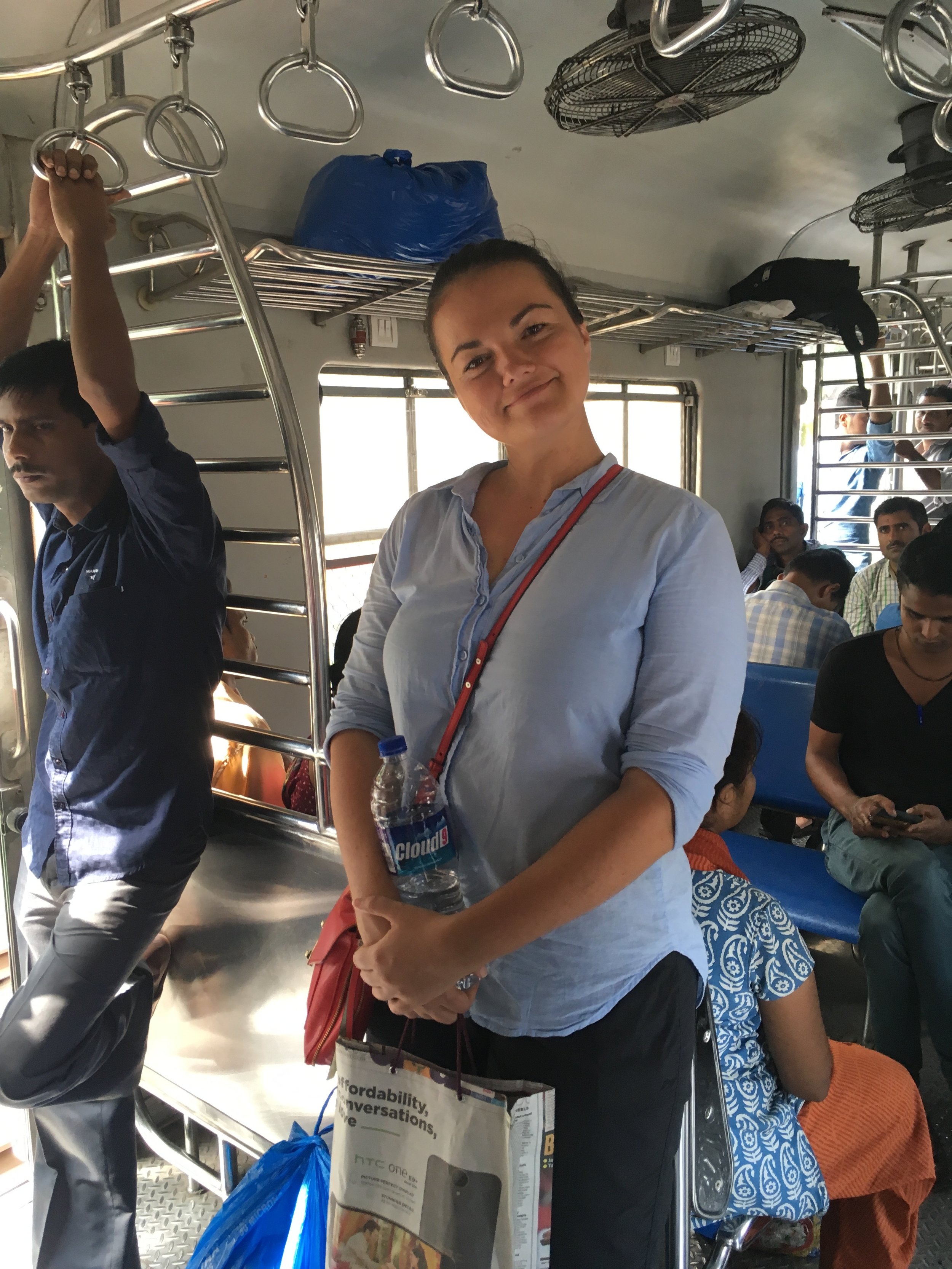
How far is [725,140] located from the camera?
4.28m

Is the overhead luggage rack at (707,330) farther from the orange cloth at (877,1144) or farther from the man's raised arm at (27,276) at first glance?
the orange cloth at (877,1144)

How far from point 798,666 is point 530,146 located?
239 centimetres

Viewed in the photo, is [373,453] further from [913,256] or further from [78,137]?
[913,256]

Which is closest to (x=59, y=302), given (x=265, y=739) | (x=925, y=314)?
(x=265, y=739)

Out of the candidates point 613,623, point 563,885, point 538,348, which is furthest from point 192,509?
point 563,885

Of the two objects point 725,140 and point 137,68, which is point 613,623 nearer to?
point 137,68

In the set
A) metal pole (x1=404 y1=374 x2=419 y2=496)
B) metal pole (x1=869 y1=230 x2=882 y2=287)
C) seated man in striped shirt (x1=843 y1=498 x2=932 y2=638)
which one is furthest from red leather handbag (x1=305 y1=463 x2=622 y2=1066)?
metal pole (x1=869 y1=230 x2=882 y2=287)

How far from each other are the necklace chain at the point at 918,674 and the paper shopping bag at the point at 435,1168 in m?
1.84

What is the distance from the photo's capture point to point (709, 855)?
147 centimetres

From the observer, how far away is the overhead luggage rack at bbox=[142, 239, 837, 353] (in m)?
2.52

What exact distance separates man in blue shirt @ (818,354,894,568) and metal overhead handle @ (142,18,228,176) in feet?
14.8

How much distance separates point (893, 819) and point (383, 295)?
7.47 ft

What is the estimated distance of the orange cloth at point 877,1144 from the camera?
1.52m

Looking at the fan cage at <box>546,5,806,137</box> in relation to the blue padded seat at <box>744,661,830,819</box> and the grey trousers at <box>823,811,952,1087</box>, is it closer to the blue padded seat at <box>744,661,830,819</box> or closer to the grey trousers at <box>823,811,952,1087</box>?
the blue padded seat at <box>744,661,830,819</box>
